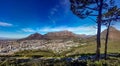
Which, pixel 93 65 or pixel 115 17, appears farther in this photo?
pixel 115 17

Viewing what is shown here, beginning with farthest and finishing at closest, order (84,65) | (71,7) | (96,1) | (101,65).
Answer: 1. (71,7)
2. (96,1)
3. (84,65)
4. (101,65)

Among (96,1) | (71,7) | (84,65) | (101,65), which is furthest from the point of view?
(71,7)

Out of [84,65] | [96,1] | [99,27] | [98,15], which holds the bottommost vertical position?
[84,65]

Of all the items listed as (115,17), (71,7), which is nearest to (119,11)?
(115,17)

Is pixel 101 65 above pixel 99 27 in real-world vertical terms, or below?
below

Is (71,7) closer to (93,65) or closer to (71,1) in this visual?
(71,1)

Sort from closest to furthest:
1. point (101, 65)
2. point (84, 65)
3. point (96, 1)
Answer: point (101, 65), point (84, 65), point (96, 1)

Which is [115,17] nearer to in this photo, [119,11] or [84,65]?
[119,11]

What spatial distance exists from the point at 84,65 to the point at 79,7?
10770 mm

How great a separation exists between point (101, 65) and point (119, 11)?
1170 centimetres

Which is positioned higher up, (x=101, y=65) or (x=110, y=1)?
(x=110, y=1)

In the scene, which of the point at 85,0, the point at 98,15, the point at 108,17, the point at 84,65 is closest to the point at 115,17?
the point at 108,17

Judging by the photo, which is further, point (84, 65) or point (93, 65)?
point (84, 65)

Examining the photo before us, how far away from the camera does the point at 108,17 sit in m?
24.3
